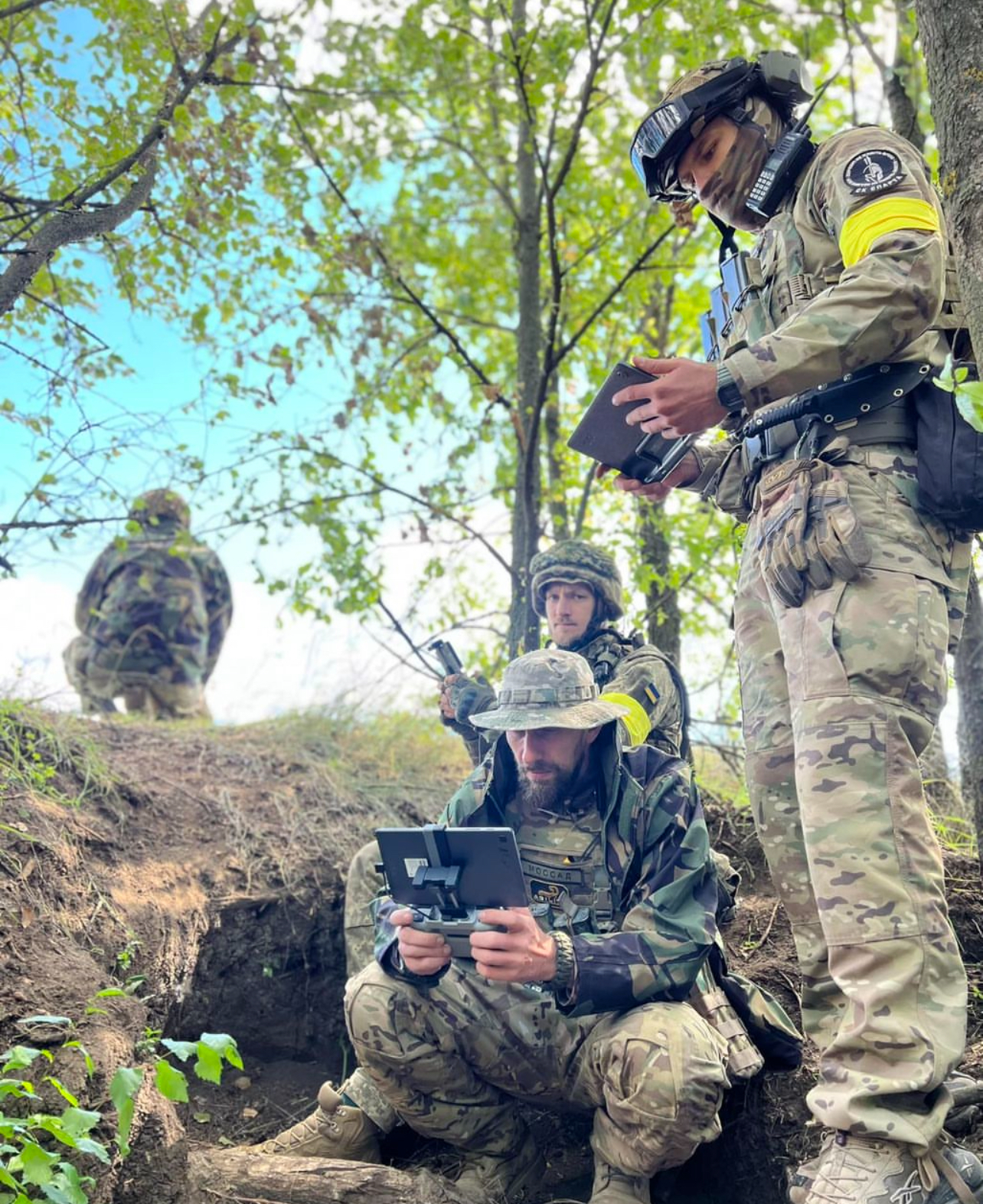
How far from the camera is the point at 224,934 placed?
14.8 ft

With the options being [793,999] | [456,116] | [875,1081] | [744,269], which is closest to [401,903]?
[875,1081]

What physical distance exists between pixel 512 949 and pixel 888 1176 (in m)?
1.04

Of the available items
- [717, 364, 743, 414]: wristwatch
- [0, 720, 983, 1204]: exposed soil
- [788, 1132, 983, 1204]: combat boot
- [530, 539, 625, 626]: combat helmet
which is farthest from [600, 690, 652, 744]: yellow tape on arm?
[788, 1132, 983, 1204]: combat boot

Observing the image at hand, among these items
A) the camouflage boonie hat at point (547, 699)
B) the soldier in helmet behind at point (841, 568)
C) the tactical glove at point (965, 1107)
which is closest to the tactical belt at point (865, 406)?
the soldier in helmet behind at point (841, 568)

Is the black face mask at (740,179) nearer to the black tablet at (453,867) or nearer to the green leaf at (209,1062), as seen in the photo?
the black tablet at (453,867)

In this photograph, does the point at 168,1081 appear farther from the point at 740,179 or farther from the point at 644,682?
the point at 644,682

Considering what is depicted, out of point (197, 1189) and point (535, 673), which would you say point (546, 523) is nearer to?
point (535, 673)


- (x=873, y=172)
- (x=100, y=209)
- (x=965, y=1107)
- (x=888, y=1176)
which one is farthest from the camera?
(x=100, y=209)

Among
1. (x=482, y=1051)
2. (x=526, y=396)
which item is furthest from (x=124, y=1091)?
(x=526, y=396)

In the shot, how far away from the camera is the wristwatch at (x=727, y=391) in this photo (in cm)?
236

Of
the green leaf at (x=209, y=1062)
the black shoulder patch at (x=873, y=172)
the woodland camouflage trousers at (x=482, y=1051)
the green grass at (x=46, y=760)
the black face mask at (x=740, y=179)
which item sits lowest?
the woodland camouflage trousers at (x=482, y=1051)

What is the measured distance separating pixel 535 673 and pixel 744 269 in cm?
141

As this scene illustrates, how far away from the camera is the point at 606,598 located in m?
4.86

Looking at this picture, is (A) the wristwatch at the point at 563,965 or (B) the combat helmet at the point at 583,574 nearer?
(A) the wristwatch at the point at 563,965
